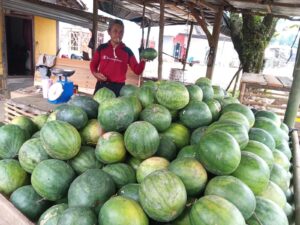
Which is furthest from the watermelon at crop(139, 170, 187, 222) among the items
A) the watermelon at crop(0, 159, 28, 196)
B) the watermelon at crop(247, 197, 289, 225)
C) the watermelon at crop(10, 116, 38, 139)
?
the watermelon at crop(10, 116, 38, 139)

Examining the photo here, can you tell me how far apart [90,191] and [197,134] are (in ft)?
2.41

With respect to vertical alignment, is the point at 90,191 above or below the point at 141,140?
below

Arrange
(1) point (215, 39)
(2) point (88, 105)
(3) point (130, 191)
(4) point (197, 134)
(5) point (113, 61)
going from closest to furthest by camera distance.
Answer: (3) point (130, 191) < (4) point (197, 134) < (2) point (88, 105) < (5) point (113, 61) < (1) point (215, 39)

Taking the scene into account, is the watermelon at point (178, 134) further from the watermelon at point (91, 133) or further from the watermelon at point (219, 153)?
the watermelon at point (91, 133)

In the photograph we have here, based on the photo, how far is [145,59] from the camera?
422 cm

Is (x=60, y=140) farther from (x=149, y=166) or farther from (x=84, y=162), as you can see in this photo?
(x=149, y=166)

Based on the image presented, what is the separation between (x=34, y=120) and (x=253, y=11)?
Answer: 17.2 feet

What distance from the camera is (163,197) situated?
1202 mm

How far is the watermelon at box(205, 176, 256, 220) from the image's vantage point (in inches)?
49.3

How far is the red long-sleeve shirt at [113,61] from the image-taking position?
4.39m

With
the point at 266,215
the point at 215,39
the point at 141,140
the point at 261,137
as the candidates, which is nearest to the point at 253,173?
the point at 266,215

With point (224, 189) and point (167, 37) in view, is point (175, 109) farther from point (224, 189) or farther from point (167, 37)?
point (167, 37)

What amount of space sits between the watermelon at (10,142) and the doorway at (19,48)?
11.4 meters

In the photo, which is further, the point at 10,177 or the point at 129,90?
the point at 129,90
